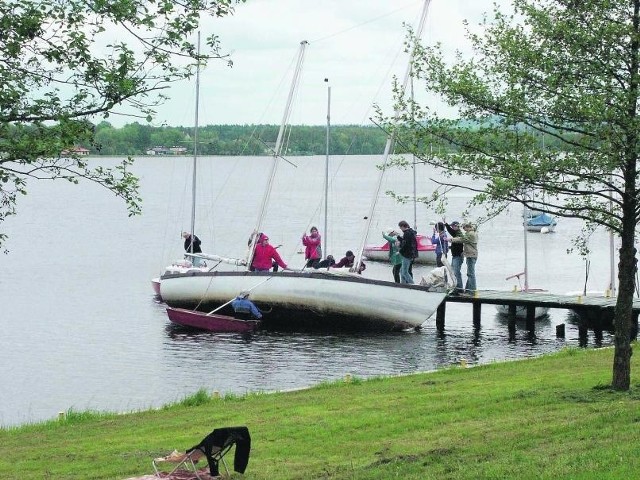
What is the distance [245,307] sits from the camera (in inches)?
1484

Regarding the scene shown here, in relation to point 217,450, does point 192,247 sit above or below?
below

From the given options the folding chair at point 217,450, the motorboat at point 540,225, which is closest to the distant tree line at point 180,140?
the folding chair at point 217,450

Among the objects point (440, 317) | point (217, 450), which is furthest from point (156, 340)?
point (217, 450)

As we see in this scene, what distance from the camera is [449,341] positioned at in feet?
118

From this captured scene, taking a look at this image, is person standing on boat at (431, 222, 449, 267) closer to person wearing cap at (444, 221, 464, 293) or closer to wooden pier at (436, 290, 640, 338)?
wooden pier at (436, 290, 640, 338)

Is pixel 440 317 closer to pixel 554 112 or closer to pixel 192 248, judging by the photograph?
pixel 192 248

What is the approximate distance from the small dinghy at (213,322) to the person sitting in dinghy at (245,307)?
269mm

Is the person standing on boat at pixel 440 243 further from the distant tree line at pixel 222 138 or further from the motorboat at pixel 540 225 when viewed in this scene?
the motorboat at pixel 540 225

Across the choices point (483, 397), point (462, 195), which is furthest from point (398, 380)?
point (462, 195)

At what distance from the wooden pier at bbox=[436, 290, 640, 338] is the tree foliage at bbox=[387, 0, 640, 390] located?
63.0 ft

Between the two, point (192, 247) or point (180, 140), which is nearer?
point (192, 247)

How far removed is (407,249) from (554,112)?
21.9 meters

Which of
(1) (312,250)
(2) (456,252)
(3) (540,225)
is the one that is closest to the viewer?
(2) (456,252)

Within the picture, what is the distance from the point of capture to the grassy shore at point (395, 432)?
11.7 metres
